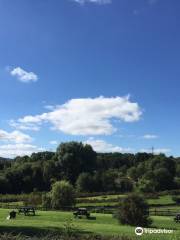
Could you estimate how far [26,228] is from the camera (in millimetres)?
37844

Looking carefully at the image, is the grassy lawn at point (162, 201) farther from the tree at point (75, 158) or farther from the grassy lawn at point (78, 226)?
the grassy lawn at point (78, 226)

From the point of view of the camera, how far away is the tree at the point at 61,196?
222ft

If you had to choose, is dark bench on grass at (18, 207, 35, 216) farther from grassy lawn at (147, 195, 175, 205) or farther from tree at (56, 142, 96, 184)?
tree at (56, 142, 96, 184)

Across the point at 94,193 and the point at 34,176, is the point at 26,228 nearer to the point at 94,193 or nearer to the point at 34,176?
the point at 94,193

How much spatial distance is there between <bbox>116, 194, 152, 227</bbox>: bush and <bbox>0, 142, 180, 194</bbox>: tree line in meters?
61.8

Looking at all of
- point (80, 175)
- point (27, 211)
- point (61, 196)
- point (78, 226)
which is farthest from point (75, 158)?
point (78, 226)

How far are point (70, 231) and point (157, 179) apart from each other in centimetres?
9852

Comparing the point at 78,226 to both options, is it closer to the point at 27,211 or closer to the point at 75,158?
the point at 27,211

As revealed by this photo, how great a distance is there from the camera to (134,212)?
4550 cm

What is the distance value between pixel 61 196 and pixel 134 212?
23.6 metres

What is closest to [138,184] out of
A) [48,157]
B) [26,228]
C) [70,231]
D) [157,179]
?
[157,179]

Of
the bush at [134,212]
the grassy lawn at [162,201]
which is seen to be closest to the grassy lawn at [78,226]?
the bush at [134,212]

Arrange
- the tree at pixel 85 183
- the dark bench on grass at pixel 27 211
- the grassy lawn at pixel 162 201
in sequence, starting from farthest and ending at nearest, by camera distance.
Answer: the tree at pixel 85 183, the grassy lawn at pixel 162 201, the dark bench on grass at pixel 27 211

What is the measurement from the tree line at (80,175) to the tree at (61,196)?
38997 mm
